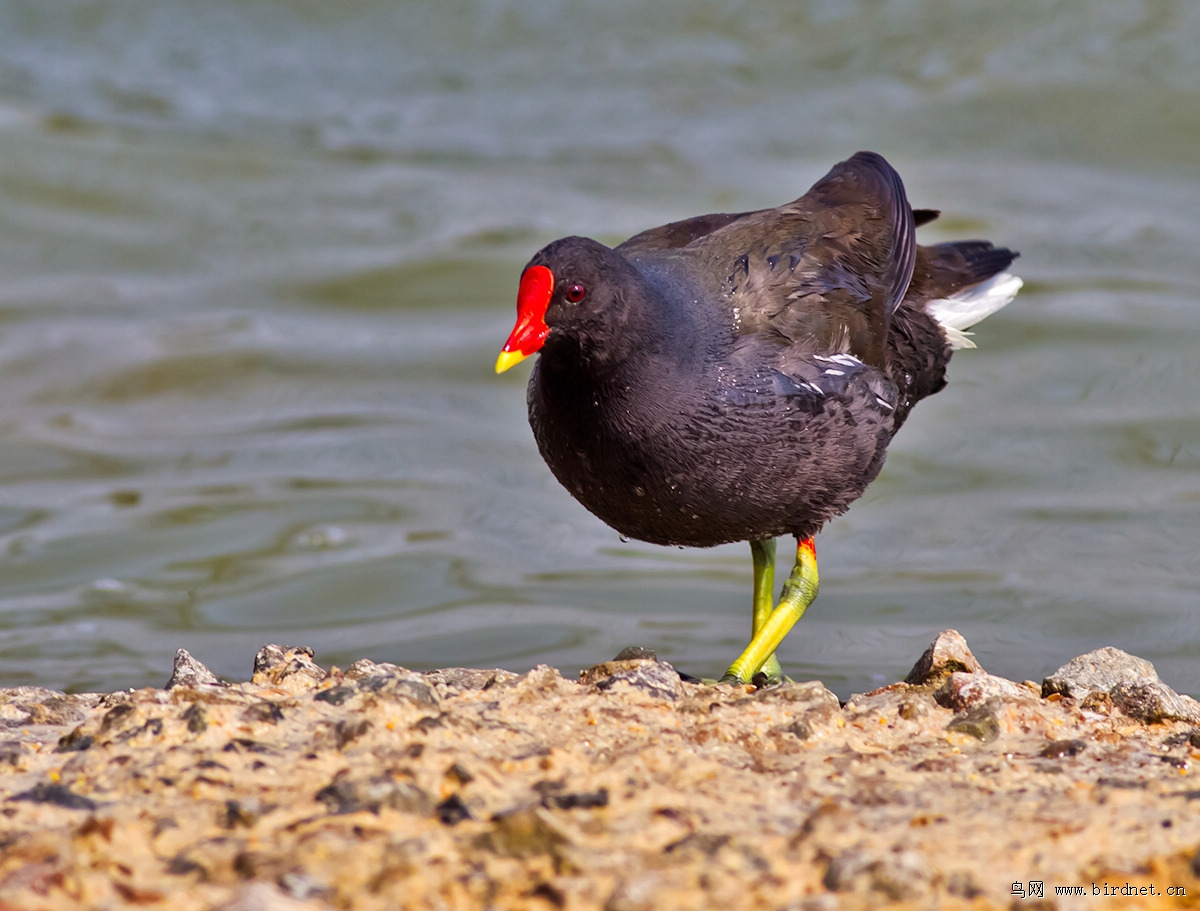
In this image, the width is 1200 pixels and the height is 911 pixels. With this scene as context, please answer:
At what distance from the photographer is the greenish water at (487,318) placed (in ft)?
21.1

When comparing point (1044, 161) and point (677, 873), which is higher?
point (1044, 161)

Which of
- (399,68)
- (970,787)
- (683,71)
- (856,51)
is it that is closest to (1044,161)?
(856,51)

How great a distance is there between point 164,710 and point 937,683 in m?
2.13

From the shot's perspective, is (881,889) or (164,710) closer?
(881,889)

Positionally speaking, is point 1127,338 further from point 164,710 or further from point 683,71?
point 164,710

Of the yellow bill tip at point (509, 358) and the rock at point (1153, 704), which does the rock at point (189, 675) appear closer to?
the yellow bill tip at point (509, 358)

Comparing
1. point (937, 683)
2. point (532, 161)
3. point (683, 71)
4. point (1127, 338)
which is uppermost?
point (683, 71)

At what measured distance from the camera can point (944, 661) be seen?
4227mm

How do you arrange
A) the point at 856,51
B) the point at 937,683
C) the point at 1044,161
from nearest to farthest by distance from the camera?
the point at 937,683, the point at 1044,161, the point at 856,51

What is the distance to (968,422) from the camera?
8.19m

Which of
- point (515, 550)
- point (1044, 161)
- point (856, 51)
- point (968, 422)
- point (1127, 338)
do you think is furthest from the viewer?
point (856, 51)

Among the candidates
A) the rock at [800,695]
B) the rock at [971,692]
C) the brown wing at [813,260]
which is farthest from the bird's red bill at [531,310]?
the rock at [971,692]

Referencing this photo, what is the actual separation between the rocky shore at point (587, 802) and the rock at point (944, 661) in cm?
50

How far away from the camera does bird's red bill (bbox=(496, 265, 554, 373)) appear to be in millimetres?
4004
